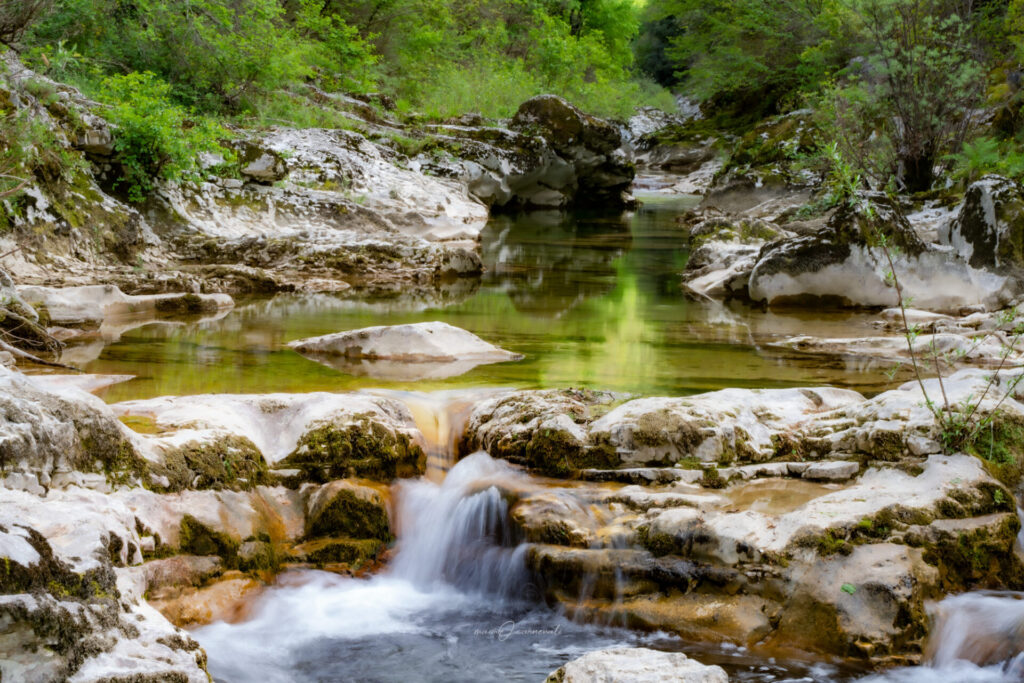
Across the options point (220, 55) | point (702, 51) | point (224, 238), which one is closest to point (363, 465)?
point (224, 238)

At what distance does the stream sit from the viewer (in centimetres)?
335

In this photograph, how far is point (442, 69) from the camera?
2117 centimetres

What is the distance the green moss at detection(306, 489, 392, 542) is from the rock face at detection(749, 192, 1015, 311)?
6538mm

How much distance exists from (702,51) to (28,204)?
28843mm

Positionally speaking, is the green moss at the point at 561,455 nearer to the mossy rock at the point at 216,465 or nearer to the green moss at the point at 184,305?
the mossy rock at the point at 216,465

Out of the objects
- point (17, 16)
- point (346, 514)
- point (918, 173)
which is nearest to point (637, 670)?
Result: point (346, 514)

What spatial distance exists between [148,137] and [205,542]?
7364 millimetres

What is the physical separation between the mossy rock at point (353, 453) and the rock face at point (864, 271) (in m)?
6.18

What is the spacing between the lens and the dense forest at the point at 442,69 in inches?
411

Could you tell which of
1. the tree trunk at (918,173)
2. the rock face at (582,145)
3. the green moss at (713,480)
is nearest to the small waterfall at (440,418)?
the green moss at (713,480)

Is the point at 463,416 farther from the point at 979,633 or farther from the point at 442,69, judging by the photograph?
the point at 442,69

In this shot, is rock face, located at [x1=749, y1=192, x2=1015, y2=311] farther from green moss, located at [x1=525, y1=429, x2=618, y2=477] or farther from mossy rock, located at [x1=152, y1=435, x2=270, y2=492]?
mossy rock, located at [x1=152, y1=435, x2=270, y2=492]

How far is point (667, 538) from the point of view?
3.73m

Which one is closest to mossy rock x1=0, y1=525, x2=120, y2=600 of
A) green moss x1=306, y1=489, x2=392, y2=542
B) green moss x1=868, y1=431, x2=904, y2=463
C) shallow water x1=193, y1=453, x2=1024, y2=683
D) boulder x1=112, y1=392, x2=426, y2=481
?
shallow water x1=193, y1=453, x2=1024, y2=683
